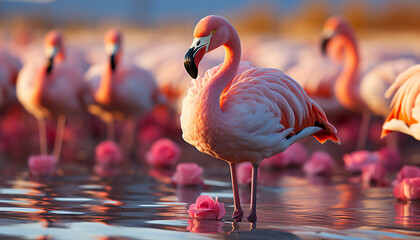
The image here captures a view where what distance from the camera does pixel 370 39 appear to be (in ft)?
85.9

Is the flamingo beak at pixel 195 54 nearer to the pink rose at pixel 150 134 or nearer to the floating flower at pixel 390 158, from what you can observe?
the floating flower at pixel 390 158

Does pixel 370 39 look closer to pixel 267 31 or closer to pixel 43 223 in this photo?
pixel 267 31

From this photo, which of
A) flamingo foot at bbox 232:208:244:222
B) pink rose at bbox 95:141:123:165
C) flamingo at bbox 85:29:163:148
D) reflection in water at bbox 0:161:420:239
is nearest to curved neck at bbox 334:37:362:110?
flamingo at bbox 85:29:163:148

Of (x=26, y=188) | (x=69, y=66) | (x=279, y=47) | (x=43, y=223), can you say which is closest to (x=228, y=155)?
(x=43, y=223)

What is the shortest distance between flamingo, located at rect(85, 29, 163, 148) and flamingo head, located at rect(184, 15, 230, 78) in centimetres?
442

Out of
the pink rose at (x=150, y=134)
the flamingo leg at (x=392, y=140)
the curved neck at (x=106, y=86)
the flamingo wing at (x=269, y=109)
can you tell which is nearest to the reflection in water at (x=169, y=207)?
the flamingo wing at (x=269, y=109)

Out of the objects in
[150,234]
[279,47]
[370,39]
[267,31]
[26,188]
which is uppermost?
[267,31]

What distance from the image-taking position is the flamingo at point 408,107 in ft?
18.4

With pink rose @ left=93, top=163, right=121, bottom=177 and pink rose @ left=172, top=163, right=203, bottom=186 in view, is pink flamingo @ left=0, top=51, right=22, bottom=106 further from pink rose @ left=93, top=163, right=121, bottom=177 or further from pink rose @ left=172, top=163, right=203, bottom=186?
pink rose @ left=172, top=163, right=203, bottom=186

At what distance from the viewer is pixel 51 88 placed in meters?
8.75

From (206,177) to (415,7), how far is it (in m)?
24.1

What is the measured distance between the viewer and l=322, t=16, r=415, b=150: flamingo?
9.29 m

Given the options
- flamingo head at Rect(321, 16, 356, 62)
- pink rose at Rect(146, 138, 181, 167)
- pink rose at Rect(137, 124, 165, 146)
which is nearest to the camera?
pink rose at Rect(146, 138, 181, 167)

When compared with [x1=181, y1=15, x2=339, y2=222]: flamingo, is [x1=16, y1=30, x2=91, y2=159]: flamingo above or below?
above
